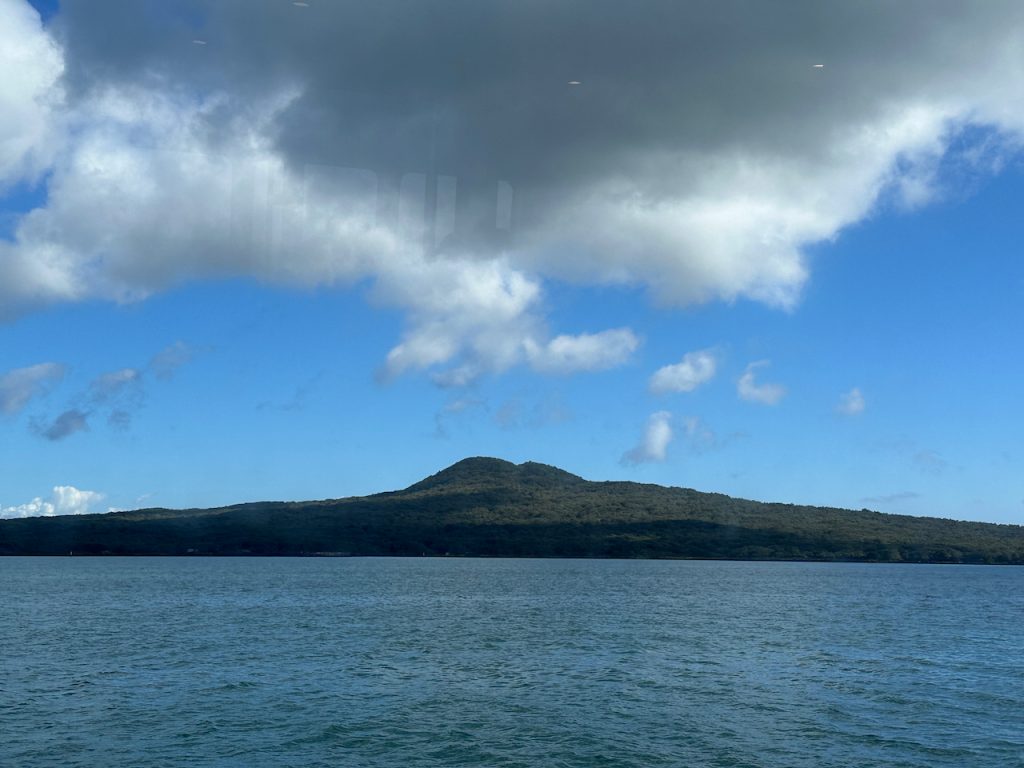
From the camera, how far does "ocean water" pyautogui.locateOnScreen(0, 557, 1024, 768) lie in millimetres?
30047

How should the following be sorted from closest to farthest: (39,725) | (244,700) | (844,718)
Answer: (39,725) < (844,718) < (244,700)

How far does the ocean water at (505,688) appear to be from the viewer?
30.0 m

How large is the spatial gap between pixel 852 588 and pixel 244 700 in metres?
129

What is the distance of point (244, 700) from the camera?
125ft

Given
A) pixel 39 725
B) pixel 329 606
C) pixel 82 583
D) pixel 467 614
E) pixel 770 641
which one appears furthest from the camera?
pixel 82 583

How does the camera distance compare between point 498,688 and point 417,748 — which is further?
point 498,688

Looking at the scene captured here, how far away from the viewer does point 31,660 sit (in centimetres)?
4988

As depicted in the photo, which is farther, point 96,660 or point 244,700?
point 96,660

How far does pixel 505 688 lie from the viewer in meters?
41.3

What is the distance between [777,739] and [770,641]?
105 feet

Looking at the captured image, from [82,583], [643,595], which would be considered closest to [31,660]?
[643,595]

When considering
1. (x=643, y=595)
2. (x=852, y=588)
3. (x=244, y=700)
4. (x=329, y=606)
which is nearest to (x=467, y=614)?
(x=329, y=606)

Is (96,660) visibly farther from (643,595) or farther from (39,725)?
(643,595)

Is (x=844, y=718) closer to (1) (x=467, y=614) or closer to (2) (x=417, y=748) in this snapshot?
(2) (x=417, y=748)
